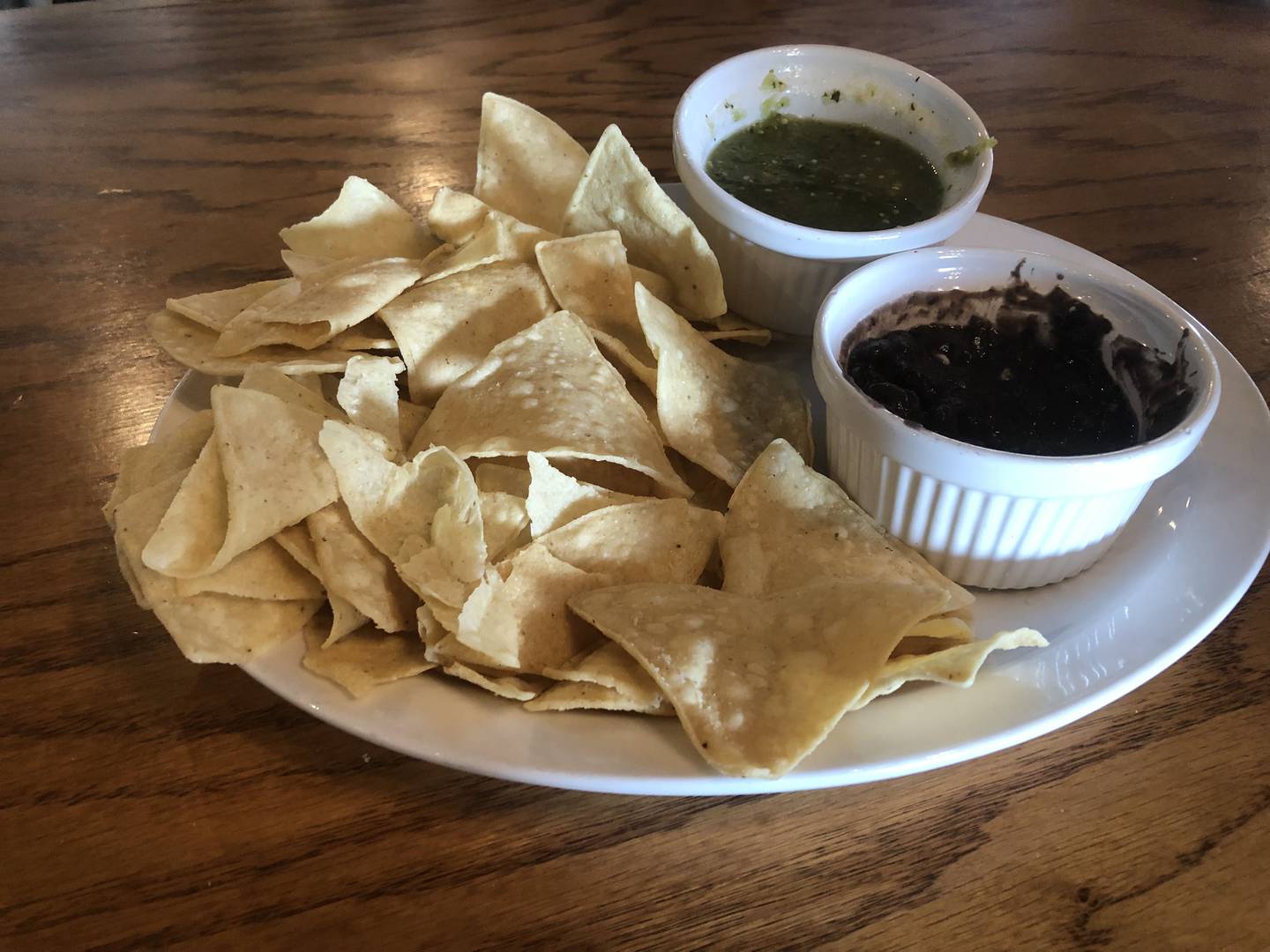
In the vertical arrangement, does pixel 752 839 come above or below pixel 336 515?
below

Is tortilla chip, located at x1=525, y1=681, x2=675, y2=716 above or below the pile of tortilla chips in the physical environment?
below

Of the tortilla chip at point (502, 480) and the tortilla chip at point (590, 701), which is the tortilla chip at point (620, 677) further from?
→ the tortilla chip at point (502, 480)

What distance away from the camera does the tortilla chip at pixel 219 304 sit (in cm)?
150

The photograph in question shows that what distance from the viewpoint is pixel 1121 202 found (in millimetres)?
2230

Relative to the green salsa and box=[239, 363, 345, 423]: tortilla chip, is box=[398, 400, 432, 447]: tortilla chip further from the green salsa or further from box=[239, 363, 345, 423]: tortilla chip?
the green salsa

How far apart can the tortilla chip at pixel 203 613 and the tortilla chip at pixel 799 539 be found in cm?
55

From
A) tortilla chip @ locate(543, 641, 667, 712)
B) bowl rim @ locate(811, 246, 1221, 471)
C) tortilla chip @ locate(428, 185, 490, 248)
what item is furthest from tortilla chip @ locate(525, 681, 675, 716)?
tortilla chip @ locate(428, 185, 490, 248)

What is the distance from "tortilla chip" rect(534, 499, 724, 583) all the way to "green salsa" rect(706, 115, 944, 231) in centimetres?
64

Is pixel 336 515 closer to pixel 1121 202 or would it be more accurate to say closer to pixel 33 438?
pixel 33 438

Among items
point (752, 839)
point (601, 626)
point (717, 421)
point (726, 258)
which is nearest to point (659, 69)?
point (726, 258)

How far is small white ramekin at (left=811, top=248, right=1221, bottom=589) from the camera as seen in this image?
1.21 meters

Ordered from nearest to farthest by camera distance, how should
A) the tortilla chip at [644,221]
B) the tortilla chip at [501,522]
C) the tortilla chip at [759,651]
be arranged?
the tortilla chip at [759,651] → the tortilla chip at [501,522] → the tortilla chip at [644,221]

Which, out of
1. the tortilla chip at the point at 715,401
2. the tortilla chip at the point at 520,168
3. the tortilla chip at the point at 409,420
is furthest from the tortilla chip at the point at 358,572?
the tortilla chip at the point at 520,168

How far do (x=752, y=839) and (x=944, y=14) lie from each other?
264 cm
